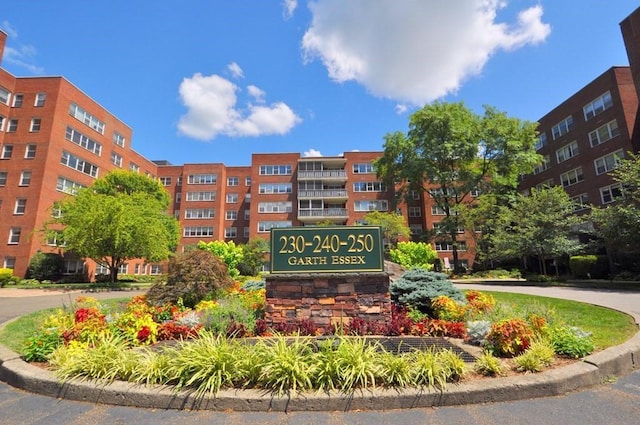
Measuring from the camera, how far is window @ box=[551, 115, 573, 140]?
37.0m

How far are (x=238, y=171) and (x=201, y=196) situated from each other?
732 centimetres

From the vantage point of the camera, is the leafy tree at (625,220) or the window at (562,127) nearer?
the leafy tree at (625,220)

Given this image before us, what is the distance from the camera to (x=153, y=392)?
393cm

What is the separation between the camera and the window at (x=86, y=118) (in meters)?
35.3

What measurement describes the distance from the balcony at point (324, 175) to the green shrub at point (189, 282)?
128ft

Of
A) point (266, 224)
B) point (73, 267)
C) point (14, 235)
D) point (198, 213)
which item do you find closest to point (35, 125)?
point (14, 235)

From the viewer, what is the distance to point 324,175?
4922 centimetres

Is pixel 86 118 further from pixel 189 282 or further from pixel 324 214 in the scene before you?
pixel 189 282

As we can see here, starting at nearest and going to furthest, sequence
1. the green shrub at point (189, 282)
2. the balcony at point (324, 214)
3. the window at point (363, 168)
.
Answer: the green shrub at point (189, 282) < the balcony at point (324, 214) < the window at point (363, 168)

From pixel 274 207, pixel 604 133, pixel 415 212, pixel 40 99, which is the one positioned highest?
pixel 40 99

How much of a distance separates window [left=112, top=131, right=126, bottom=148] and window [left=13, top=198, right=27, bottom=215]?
1328cm

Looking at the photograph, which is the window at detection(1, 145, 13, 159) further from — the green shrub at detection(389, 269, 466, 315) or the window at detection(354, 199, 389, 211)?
the green shrub at detection(389, 269, 466, 315)

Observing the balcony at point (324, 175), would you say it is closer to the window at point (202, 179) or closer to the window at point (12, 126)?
the window at point (202, 179)

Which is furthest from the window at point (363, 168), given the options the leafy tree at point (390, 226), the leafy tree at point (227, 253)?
the leafy tree at point (227, 253)
